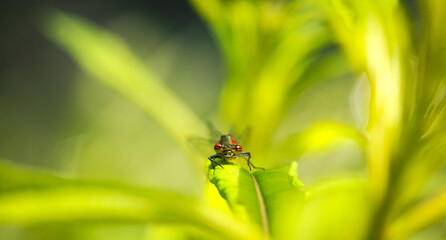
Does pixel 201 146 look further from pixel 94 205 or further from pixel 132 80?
pixel 94 205

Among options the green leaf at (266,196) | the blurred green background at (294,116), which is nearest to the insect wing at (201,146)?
the blurred green background at (294,116)

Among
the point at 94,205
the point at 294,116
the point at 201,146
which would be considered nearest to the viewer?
the point at 94,205

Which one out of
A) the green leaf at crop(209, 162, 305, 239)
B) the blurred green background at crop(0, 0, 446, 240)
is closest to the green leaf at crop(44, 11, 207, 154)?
the blurred green background at crop(0, 0, 446, 240)

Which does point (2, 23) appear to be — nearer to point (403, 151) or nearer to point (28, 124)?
point (28, 124)

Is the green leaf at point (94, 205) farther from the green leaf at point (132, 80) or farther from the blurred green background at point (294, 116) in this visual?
the green leaf at point (132, 80)

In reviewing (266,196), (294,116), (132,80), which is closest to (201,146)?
(132,80)
